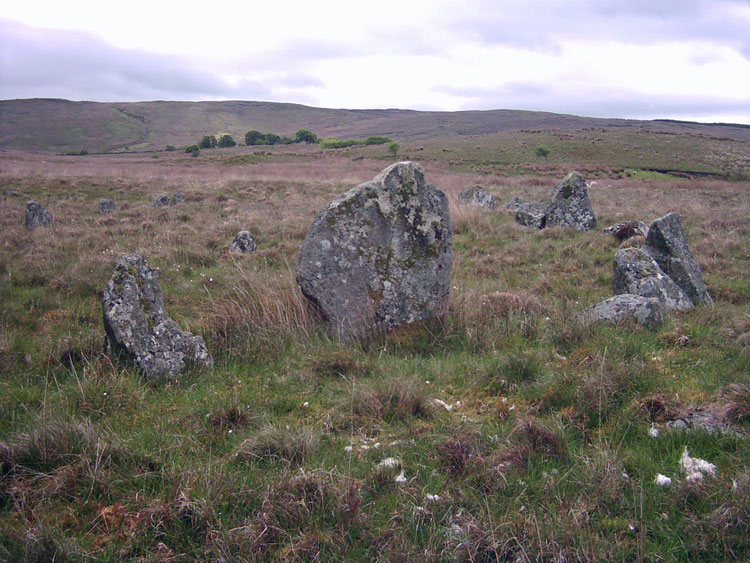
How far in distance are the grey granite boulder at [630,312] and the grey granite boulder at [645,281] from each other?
78 cm

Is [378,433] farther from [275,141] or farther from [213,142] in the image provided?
[275,141]

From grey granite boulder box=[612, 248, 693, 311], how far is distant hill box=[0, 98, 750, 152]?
121345 mm

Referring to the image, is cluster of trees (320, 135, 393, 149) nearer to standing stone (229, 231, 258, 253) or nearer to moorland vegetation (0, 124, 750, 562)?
standing stone (229, 231, 258, 253)

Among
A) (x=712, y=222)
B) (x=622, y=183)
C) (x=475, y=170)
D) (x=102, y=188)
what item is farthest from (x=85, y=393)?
(x=475, y=170)

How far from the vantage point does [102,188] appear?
74.4 feet

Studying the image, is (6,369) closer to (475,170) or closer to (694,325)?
(694,325)

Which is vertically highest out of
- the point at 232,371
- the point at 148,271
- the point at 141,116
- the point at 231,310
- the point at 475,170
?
the point at 141,116

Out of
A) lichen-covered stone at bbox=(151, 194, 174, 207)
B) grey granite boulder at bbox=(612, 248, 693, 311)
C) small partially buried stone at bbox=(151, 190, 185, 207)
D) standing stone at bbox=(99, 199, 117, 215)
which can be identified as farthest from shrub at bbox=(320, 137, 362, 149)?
grey granite boulder at bbox=(612, 248, 693, 311)

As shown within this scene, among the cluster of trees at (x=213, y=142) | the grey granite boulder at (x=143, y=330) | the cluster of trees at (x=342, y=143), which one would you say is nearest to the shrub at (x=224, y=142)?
the cluster of trees at (x=213, y=142)

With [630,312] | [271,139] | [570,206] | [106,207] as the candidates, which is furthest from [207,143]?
[630,312]

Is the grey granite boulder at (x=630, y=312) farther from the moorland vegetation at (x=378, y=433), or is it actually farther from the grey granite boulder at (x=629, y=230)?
the grey granite boulder at (x=629, y=230)

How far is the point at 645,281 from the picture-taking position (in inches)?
284

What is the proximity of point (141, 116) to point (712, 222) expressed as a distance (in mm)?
184853

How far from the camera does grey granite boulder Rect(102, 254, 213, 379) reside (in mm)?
4941
